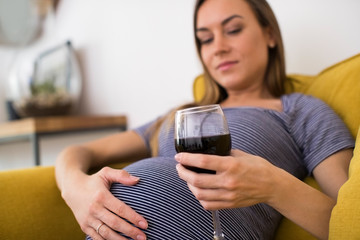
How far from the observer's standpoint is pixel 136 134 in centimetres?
126

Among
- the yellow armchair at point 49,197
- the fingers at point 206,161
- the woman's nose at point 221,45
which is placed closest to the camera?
the fingers at point 206,161

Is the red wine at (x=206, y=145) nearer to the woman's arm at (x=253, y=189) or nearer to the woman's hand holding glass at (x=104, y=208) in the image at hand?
the woman's arm at (x=253, y=189)

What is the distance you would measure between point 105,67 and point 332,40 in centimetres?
157

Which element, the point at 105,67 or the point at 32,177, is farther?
the point at 105,67

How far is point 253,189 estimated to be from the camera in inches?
23.0

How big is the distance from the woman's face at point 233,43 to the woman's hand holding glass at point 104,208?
55 cm

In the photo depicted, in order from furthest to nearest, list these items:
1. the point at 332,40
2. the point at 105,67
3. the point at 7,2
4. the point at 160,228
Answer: the point at 7,2 → the point at 105,67 → the point at 332,40 → the point at 160,228

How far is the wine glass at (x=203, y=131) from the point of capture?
1.79ft

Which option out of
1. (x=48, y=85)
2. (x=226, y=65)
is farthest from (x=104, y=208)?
(x=48, y=85)

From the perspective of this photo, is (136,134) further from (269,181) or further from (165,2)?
(165,2)

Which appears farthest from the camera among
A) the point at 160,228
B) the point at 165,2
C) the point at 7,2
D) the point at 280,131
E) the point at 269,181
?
the point at 7,2

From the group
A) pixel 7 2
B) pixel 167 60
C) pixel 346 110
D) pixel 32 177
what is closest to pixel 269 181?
pixel 346 110

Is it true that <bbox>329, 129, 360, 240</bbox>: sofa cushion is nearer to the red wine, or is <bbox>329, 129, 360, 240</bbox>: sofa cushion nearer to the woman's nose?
the red wine

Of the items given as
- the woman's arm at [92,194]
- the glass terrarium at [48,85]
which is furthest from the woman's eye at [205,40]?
the glass terrarium at [48,85]
